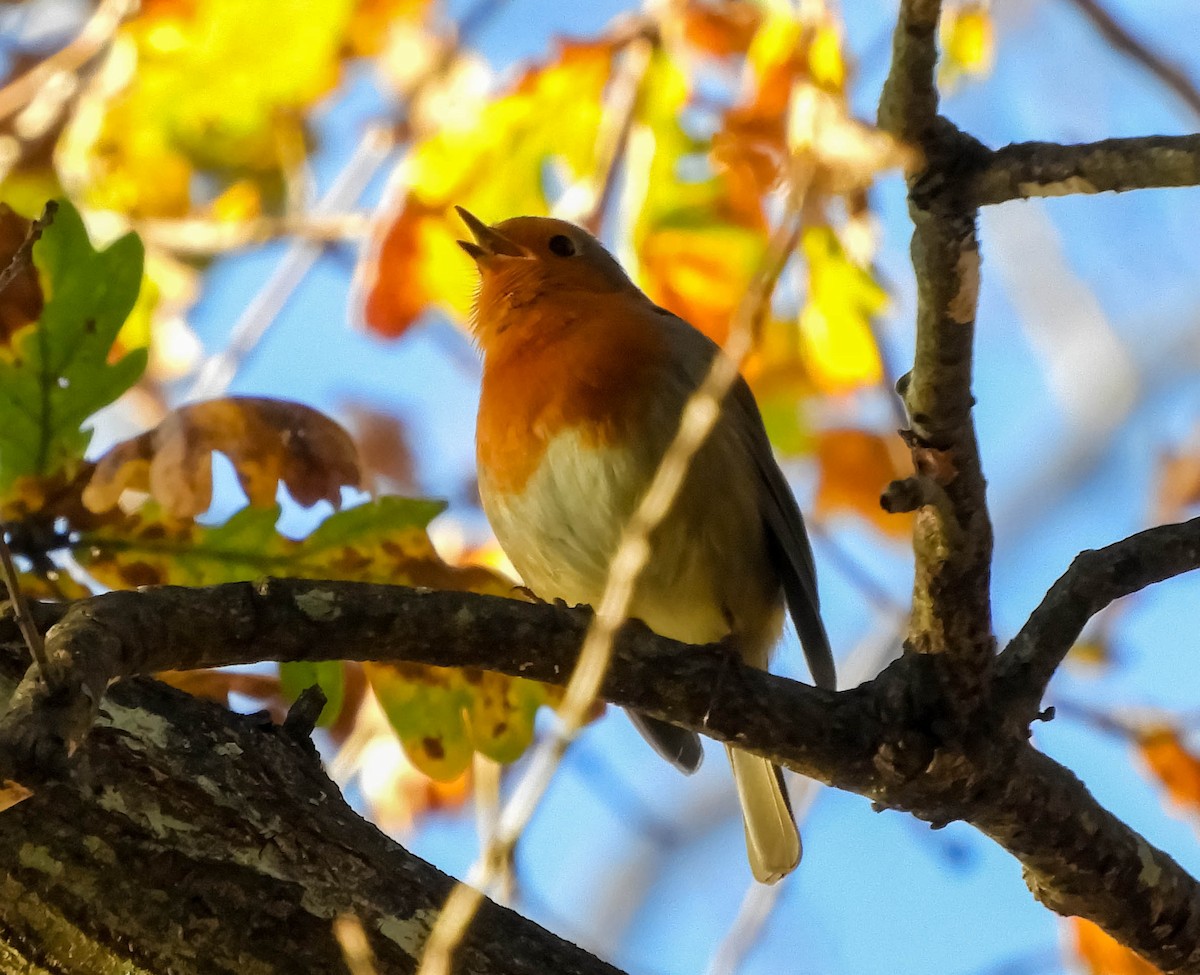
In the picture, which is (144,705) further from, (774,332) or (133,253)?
(774,332)

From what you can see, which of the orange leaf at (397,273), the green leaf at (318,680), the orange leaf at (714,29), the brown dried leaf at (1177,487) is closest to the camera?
the green leaf at (318,680)

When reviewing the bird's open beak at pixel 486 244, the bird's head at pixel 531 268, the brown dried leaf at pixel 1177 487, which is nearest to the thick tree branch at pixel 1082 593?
the bird's head at pixel 531 268

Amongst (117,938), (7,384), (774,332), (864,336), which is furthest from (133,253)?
(774,332)

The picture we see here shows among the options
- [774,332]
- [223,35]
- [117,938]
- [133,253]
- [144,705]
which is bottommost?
[117,938]

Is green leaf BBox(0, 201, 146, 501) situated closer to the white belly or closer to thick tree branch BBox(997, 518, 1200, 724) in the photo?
the white belly

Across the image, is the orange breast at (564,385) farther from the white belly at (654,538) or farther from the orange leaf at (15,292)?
the orange leaf at (15,292)

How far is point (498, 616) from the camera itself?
204cm

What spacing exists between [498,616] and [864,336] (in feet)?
5.77

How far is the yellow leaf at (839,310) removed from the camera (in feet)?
11.1

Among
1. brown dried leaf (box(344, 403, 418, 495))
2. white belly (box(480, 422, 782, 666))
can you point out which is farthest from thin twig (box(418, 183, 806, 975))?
brown dried leaf (box(344, 403, 418, 495))

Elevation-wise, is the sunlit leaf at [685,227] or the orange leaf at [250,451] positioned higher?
the sunlit leaf at [685,227]

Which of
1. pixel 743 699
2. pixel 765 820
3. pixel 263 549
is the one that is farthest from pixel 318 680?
pixel 765 820

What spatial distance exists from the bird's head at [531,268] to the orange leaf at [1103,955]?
1.95m

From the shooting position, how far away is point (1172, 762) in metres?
3.48
